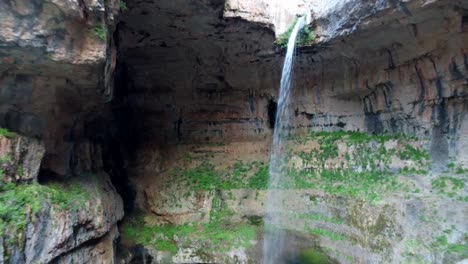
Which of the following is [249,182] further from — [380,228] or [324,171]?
[380,228]

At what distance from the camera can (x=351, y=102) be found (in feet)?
46.6

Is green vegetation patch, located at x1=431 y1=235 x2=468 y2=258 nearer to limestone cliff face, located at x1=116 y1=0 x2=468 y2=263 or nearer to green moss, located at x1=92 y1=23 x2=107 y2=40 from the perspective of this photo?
limestone cliff face, located at x1=116 y1=0 x2=468 y2=263

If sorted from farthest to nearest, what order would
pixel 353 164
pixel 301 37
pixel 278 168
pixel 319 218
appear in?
pixel 278 168
pixel 353 164
pixel 301 37
pixel 319 218

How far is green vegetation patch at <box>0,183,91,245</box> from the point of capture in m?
6.42

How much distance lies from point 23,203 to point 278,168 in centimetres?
1059

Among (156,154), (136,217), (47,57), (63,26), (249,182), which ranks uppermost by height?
(63,26)

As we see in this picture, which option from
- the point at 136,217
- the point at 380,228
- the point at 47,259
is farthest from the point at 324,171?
the point at 47,259

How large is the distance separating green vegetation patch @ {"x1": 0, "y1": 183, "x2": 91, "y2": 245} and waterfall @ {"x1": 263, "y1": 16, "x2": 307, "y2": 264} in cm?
704

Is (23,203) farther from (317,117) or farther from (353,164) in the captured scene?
(317,117)

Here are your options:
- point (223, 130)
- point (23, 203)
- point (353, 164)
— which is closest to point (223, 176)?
point (223, 130)

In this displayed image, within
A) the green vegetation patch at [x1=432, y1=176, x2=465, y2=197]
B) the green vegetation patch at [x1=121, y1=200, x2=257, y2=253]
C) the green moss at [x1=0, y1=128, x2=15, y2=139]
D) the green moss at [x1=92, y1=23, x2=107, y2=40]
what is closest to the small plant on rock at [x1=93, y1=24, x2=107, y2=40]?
the green moss at [x1=92, y1=23, x2=107, y2=40]

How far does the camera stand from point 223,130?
1644 cm

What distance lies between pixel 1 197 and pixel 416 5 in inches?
419

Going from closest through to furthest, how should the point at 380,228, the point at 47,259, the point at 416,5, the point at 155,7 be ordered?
the point at 47,259 < the point at 416,5 < the point at 380,228 < the point at 155,7
